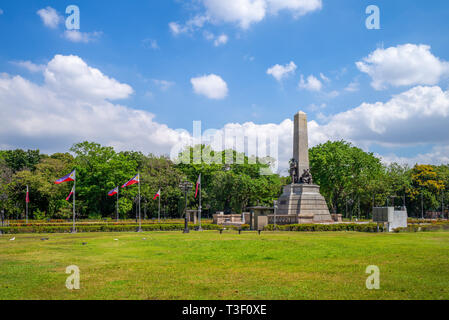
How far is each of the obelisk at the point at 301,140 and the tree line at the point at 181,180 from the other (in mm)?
15643

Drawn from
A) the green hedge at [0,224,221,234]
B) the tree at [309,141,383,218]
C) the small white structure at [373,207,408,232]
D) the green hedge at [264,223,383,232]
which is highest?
the tree at [309,141,383,218]

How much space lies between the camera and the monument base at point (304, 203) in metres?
42.8

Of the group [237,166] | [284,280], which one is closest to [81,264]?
[284,280]

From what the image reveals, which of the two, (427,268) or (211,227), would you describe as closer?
(427,268)

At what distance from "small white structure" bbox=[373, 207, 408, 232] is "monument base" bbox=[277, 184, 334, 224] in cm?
952

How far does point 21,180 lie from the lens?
6550 centimetres

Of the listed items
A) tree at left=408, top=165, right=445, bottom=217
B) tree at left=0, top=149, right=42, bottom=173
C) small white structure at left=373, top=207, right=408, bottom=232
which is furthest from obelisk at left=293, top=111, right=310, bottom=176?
tree at left=0, top=149, right=42, bottom=173

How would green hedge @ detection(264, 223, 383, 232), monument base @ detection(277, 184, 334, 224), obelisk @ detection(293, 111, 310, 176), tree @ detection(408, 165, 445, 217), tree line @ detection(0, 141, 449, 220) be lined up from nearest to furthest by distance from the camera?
green hedge @ detection(264, 223, 383, 232)
monument base @ detection(277, 184, 334, 224)
obelisk @ detection(293, 111, 310, 176)
tree line @ detection(0, 141, 449, 220)
tree @ detection(408, 165, 445, 217)

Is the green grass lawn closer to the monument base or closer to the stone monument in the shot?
the monument base

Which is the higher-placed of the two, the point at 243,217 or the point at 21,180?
the point at 21,180

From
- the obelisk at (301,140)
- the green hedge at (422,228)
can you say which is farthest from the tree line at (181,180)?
the green hedge at (422,228)

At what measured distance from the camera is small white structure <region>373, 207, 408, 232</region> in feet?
107
